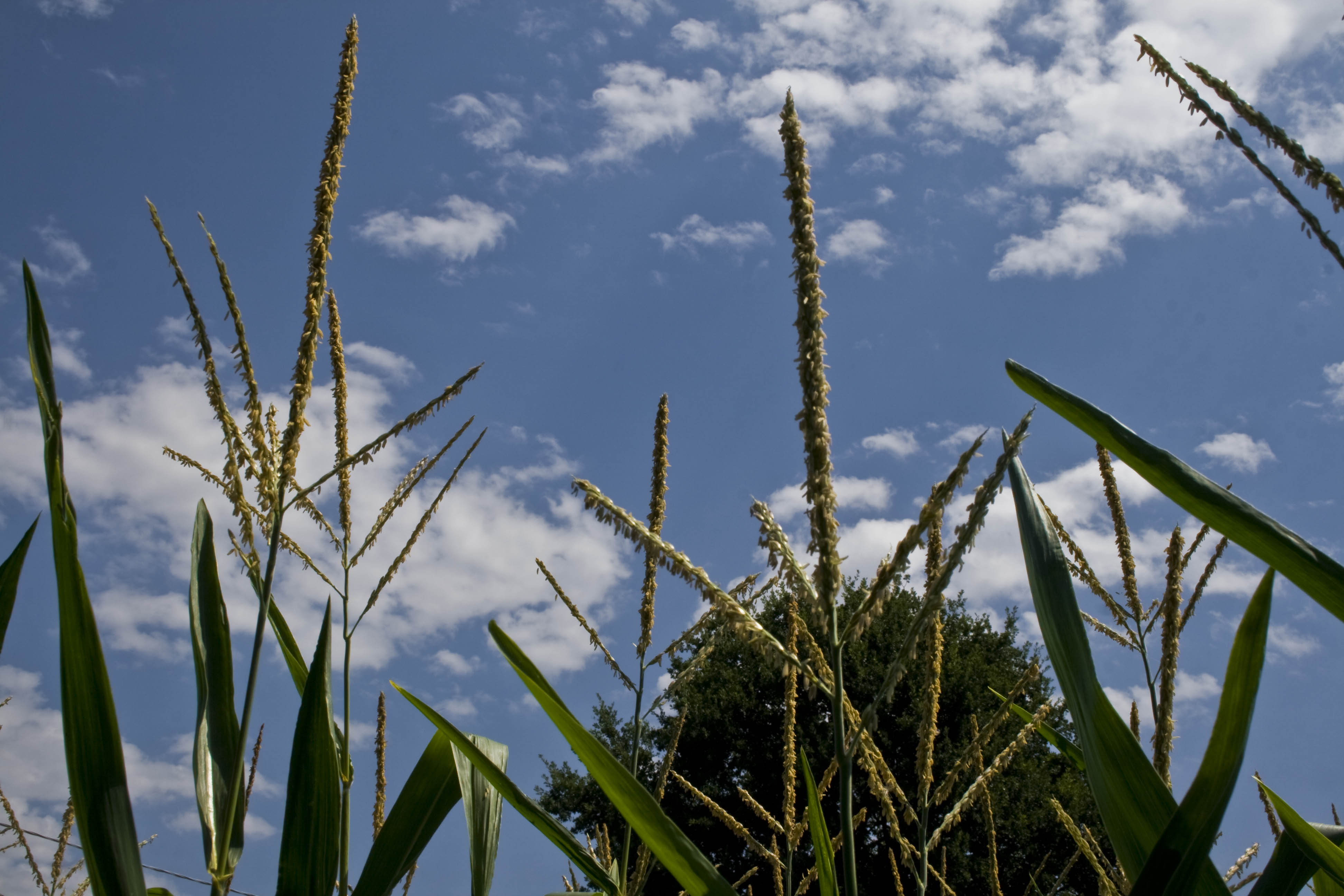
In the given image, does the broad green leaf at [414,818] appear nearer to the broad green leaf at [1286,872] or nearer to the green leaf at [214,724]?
the green leaf at [214,724]

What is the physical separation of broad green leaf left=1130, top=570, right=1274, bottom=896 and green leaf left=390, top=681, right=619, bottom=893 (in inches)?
20.5

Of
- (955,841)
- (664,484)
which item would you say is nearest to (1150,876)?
(664,484)

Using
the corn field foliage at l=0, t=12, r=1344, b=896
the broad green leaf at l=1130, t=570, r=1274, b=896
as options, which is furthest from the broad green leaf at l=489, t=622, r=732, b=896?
→ the broad green leaf at l=1130, t=570, r=1274, b=896

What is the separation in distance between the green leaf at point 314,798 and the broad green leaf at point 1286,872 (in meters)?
1.03

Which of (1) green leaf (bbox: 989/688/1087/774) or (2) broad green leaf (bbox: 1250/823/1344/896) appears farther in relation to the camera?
(1) green leaf (bbox: 989/688/1087/774)

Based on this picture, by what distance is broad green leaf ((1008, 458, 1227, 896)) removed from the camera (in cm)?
82

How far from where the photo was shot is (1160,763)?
1.38 metres

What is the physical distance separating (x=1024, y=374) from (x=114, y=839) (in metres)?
0.99

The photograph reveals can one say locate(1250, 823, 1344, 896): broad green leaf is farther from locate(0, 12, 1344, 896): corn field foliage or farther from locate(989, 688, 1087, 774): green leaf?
locate(989, 688, 1087, 774): green leaf

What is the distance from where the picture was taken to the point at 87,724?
0.78 metres

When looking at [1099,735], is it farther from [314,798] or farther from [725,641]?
[314,798]

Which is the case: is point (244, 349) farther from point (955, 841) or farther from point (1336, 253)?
point (955, 841)

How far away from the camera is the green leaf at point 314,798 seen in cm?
100

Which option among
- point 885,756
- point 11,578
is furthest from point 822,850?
point 885,756
